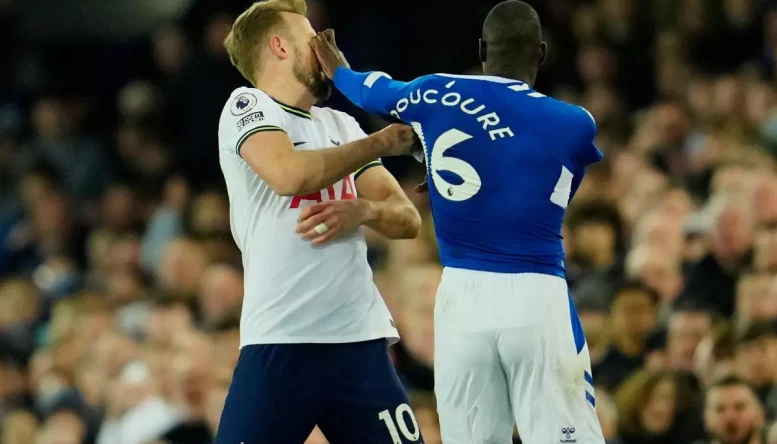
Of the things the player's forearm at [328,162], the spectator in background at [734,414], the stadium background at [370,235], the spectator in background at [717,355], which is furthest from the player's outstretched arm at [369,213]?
the spectator in background at [717,355]

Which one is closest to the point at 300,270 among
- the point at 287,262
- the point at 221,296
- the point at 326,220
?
the point at 287,262

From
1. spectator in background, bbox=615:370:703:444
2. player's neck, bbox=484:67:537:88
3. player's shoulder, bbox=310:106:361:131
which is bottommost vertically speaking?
spectator in background, bbox=615:370:703:444

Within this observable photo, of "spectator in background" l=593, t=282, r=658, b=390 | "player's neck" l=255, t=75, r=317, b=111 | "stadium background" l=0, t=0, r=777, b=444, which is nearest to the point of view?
"player's neck" l=255, t=75, r=317, b=111

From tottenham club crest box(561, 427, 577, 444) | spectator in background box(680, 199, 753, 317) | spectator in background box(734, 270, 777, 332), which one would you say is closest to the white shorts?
tottenham club crest box(561, 427, 577, 444)

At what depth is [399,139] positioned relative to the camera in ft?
17.6

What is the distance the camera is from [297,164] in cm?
529

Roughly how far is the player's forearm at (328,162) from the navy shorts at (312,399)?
0.58 m

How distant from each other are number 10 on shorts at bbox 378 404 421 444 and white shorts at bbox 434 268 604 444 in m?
0.20

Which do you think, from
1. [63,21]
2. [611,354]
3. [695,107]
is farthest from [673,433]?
[63,21]

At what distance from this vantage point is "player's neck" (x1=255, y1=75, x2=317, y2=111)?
18.4 feet

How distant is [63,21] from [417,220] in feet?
35.3

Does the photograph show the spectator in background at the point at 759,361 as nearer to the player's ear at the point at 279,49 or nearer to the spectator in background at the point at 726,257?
the spectator in background at the point at 726,257

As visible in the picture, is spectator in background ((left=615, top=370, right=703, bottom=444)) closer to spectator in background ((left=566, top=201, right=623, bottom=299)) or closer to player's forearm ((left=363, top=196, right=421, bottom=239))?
spectator in background ((left=566, top=201, right=623, bottom=299))

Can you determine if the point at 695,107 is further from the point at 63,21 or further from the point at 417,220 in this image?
the point at 63,21
